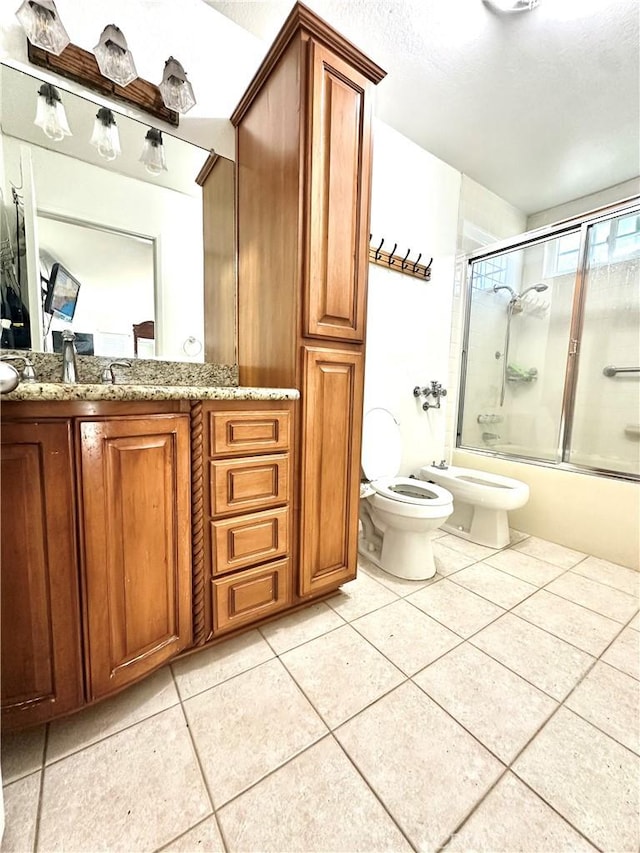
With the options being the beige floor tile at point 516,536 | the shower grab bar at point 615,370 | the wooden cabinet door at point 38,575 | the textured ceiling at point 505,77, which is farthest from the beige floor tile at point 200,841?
the shower grab bar at point 615,370

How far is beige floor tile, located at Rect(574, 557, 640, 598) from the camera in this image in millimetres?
1602

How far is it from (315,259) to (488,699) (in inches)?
57.3

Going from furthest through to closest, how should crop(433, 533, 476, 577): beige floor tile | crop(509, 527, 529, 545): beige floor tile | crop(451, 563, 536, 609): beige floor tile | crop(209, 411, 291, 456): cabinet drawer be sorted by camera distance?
crop(509, 527, 529, 545): beige floor tile → crop(433, 533, 476, 577): beige floor tile → crop(451, 563, 536, 609): beige floor tile → crop(209, 411, 291, 456): cabinet drawer

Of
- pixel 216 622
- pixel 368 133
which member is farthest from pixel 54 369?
pixel 368 133

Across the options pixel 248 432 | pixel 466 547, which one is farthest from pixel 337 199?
pixel 466 547

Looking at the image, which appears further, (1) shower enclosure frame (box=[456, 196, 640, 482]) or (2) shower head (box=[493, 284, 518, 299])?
(2) shower head (box=[493, 284, 518, 299])

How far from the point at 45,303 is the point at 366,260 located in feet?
3.73

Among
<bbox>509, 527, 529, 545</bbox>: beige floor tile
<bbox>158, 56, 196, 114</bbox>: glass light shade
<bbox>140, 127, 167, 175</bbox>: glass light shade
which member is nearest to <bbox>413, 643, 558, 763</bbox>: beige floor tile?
<bbox>509, 527, 529, 545</bbox>: beige floor tile

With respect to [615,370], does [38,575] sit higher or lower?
lower

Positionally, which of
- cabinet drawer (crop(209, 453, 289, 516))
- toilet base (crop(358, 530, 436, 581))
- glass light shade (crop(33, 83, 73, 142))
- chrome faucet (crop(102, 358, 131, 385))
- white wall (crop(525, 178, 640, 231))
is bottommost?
toilet base (crop(358, 530, 436, 581))

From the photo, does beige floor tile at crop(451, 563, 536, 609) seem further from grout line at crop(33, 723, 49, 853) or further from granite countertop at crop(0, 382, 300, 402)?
grout line at crop(33, 723, 49, 853)

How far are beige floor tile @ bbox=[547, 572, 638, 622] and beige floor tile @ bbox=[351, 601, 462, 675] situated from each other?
69 centimetres

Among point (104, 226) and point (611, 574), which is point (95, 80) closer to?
point (104, 226)

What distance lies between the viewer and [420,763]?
0.80 m
